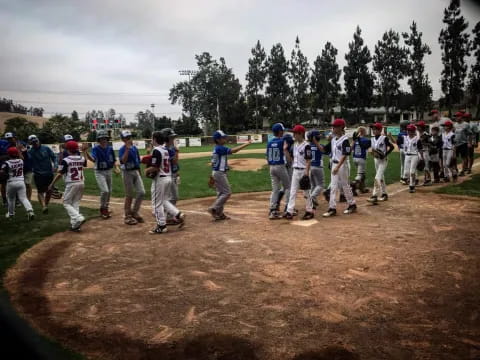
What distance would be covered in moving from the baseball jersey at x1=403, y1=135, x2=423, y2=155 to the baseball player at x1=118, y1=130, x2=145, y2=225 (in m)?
8.51

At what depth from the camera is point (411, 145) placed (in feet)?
38.9

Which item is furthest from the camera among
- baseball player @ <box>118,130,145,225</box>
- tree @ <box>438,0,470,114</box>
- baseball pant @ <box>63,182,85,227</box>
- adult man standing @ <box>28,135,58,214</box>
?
adult man standing @ <box>28,135,58,214</box>

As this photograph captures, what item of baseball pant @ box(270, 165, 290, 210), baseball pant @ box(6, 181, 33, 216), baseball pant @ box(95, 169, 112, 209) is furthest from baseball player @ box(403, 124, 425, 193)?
baseball pant @ box(6, 181, 33, 216)

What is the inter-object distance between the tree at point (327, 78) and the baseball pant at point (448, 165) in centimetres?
5942

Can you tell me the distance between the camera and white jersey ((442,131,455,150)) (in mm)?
13195

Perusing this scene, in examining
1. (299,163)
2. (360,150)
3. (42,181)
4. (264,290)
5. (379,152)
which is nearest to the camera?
(264,290)

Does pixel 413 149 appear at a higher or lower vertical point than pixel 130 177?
higher

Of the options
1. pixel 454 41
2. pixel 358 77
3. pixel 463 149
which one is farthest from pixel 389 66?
pixel 454 41

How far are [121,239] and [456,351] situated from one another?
6240 mm

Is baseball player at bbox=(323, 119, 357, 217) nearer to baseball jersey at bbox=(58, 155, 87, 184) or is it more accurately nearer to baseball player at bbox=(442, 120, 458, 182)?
baseball jersey at bbox=(58, 155, 87, 184)

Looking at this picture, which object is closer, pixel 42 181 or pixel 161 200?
pixel 161 200

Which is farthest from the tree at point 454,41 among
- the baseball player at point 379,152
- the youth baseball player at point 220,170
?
the baseball player at point 379,152

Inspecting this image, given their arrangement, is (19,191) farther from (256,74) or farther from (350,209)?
(256,74)

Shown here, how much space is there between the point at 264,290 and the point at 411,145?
29.9 ft
